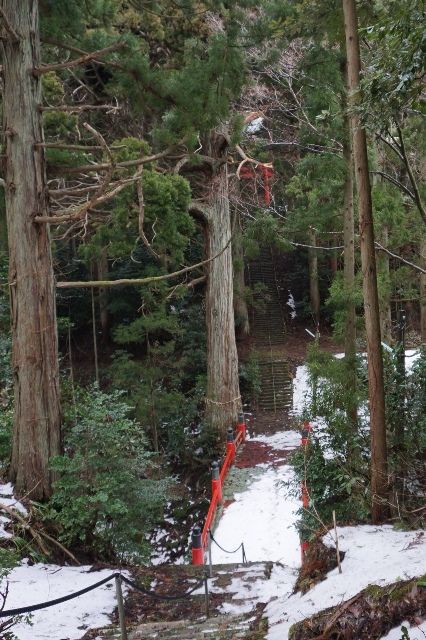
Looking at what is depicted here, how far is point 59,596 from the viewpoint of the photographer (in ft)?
21.2

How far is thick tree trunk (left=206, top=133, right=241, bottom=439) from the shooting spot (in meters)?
15.9

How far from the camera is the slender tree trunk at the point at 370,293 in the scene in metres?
6.00

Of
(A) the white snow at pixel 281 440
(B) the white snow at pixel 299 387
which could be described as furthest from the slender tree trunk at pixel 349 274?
(B) the white snow at pixel 299 387

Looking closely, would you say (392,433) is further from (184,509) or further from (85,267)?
(85,267)

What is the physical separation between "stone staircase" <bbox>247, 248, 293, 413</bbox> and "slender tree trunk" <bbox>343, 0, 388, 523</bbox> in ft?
43.0

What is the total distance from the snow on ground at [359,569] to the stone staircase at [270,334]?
13594mm

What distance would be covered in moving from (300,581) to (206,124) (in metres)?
5.79

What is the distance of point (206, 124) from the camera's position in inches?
322

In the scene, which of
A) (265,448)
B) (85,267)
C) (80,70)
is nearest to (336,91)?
(80,70)

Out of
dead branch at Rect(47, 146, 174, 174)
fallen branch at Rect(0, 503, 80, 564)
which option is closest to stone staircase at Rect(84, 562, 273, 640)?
fallen branch at Rect(0, 503, 80, 564)

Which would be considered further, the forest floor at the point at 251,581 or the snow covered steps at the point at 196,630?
the snow covered steps at the point at 196,630

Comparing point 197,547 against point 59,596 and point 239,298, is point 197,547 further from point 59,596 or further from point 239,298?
point 239,298

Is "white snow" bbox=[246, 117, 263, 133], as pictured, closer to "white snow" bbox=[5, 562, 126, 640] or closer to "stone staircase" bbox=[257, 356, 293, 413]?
"stone staircase" bbox=[257, 356, 293, 413]

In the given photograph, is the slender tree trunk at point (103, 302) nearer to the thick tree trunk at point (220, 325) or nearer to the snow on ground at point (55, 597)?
the thick tree trunk at point (220, 325)
